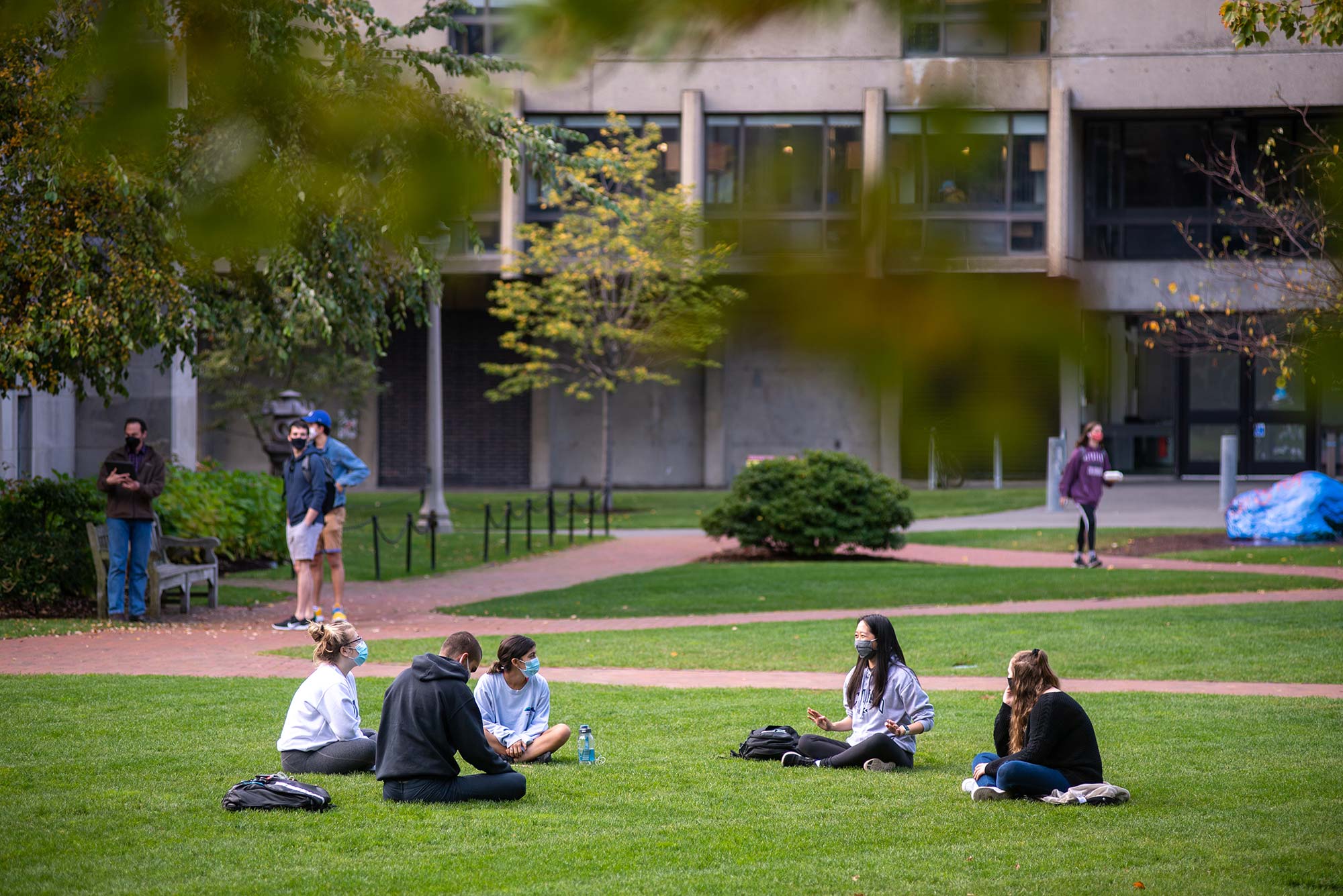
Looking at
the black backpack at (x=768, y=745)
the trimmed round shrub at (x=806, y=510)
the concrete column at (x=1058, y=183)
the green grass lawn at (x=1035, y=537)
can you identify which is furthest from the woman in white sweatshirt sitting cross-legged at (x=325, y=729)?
the green grass lawn at (x=1035, y=537)

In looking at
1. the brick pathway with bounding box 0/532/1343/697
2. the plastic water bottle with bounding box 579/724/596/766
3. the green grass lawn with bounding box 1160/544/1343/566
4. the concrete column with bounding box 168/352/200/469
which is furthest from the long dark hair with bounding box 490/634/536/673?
the green grass lawn with bounding box 1160/544/1343/566

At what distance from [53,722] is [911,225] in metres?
9.19

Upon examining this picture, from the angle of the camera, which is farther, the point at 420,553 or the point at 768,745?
the point at 420,553

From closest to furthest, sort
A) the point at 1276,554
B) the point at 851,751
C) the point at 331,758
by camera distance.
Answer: the point at 331,758 → the point at 851,751 → the point at 1276,554

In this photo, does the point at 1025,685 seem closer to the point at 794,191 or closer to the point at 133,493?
the point at 794,191

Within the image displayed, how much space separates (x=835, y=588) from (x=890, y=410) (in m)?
16.3

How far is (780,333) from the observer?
2.02 m

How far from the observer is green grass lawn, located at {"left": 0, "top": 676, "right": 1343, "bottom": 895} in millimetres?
6375

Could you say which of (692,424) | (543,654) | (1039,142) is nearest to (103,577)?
(543,654)

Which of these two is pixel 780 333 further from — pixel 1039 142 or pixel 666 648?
pixel 666 648

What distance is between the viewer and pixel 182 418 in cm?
2183

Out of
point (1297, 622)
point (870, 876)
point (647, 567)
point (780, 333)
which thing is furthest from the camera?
point (647, 567)

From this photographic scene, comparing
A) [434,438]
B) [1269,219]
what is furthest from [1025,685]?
[434,438]

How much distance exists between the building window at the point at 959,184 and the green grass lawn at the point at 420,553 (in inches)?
696
